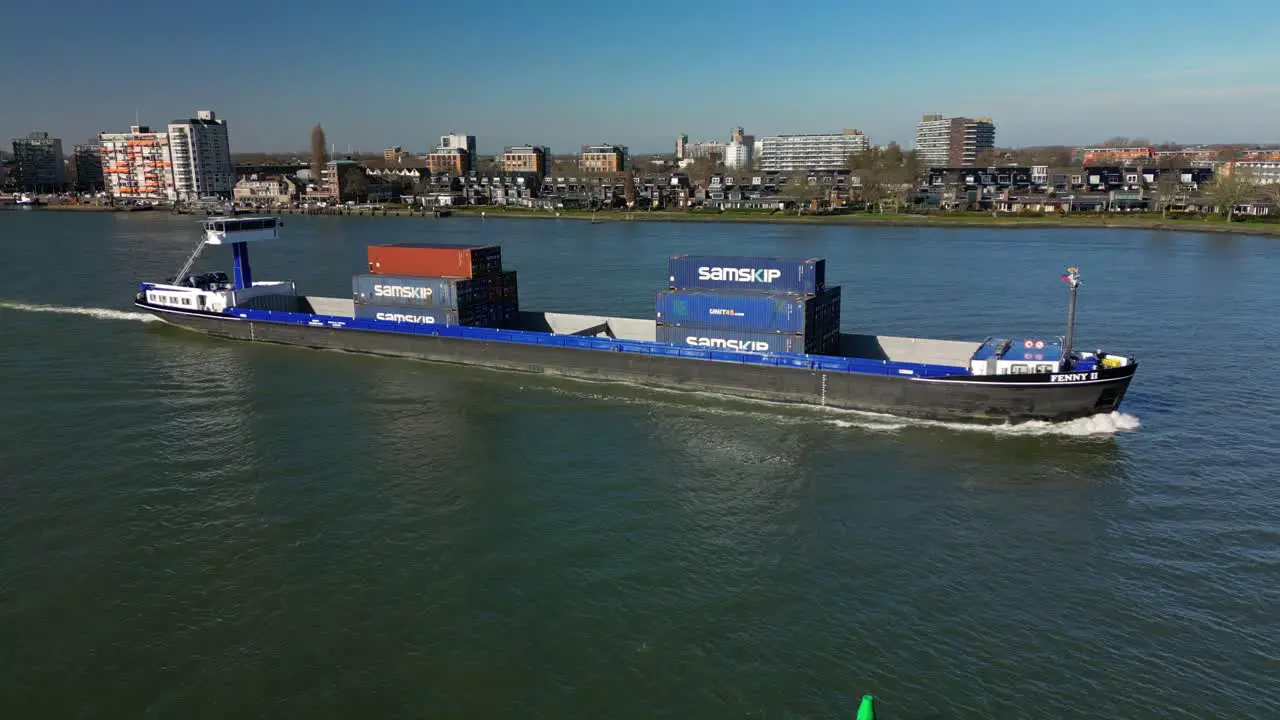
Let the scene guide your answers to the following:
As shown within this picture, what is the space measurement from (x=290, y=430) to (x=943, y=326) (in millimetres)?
38137

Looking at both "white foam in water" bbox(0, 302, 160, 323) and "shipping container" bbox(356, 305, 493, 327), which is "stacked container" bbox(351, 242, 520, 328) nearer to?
"shipping container" bbox(356, 305, 493, 327)

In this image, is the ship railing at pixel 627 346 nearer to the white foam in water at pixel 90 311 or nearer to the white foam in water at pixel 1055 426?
the white foam in water at pixel 1055 426

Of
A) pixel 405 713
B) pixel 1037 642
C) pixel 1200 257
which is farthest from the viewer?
pixel 1200 257

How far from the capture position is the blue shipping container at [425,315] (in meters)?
42.0

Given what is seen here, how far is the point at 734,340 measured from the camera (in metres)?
36.1

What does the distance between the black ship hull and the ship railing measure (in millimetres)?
236

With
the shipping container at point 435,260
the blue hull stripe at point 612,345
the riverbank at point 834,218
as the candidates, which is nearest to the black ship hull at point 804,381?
the blue hull stripe at point 612,345

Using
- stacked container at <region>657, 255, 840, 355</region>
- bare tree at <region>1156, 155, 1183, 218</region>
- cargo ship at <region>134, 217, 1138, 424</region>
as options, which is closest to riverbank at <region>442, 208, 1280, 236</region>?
bare tree at <region>1156, 155, 1183, 218</region>

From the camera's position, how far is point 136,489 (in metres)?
24.9

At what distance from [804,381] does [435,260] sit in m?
20.9

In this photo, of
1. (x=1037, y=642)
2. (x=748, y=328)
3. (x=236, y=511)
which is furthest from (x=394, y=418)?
(x=1037, y=642)

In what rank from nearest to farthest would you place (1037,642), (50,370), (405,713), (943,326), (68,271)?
(405,713)
(1037,642)
(50,370)
(943,326)
(68,271)

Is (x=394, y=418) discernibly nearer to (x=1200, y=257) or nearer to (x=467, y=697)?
(x=467, y=697)

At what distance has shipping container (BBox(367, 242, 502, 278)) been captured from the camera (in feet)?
137
